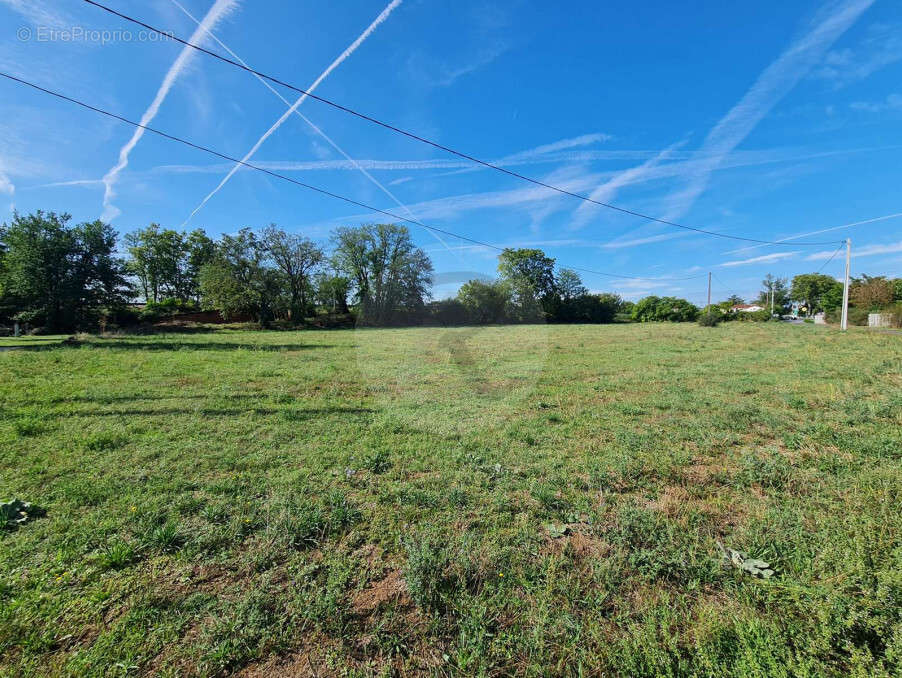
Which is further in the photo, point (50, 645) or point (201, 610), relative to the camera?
point (201, 610)

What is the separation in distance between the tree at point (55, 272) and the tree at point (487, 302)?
33.0 m

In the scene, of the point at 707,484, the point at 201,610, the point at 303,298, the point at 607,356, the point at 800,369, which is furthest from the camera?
the point at 303,298

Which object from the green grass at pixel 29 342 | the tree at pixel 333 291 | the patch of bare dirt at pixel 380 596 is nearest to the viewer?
the patch of bare dirt at pixel 380 596

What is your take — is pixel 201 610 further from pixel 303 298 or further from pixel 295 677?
pixel 303 298

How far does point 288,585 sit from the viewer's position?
2.27 meters

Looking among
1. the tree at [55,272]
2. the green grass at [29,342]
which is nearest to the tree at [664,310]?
the green grass at [29,342]

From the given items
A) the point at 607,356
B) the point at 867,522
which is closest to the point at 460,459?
the point at 867,522

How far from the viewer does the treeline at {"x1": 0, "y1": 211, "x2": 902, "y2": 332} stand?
26609 mm

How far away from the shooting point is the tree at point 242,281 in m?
34.8

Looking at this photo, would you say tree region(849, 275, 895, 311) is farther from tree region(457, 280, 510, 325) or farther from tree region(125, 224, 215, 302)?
tree region(125, 224, 215, 302)

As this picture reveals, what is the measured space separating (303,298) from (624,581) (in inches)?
1667

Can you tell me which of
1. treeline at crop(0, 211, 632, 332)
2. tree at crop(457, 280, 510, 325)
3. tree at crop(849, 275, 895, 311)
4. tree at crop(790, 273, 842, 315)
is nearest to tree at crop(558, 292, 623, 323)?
treeline at crop(0, 211, 632, 332)

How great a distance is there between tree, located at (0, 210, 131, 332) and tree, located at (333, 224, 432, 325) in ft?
73.9

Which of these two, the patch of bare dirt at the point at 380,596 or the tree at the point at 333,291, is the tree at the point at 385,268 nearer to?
the tree at the point at 333,291
